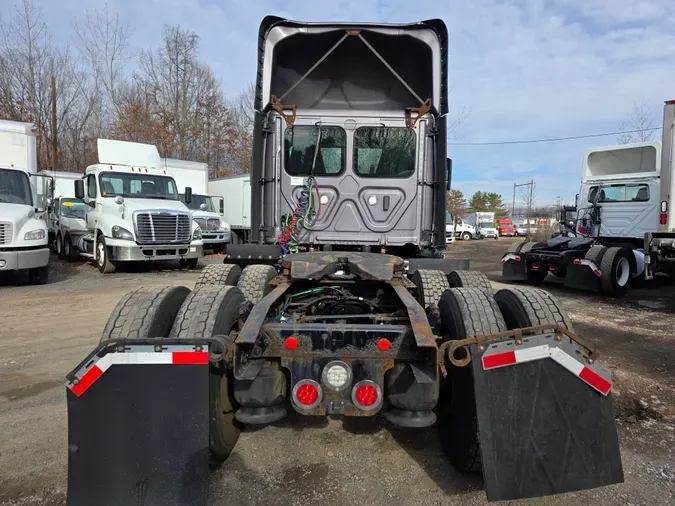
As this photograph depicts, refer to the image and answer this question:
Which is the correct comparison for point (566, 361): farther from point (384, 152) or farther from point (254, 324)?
point (384, 152)

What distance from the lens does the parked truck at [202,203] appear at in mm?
16922

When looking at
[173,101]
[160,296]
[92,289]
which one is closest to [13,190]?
[92,289]

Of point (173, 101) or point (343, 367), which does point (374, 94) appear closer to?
point (343, 367)

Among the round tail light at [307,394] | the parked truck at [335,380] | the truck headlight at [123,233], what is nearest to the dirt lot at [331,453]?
the parked truck at [335,380]

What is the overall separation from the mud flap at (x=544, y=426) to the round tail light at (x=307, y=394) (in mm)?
796

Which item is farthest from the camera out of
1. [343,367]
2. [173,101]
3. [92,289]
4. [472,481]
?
[173,101]

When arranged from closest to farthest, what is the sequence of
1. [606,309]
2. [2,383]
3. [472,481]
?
1. [472,481]
2. [2,383]
3. [606,309]

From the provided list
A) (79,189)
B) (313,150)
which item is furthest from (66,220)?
(313,150)

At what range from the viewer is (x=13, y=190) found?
33.1ft

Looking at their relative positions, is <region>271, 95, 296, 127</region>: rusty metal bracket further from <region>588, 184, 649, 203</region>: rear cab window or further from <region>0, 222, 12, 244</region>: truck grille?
<region>588, 184, 649, 203</region>: rear cab window

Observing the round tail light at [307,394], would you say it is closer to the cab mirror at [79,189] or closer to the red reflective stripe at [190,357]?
the red reflective stripe at [190,357]

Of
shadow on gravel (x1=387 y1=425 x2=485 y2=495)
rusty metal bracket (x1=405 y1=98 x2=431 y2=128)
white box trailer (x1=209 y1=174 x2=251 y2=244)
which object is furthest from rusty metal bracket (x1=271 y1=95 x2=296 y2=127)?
white box trailer (x1=209 y1=174 x2=251 y2=244)

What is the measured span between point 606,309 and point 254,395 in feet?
27.6

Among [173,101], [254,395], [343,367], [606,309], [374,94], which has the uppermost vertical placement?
[173,101]
